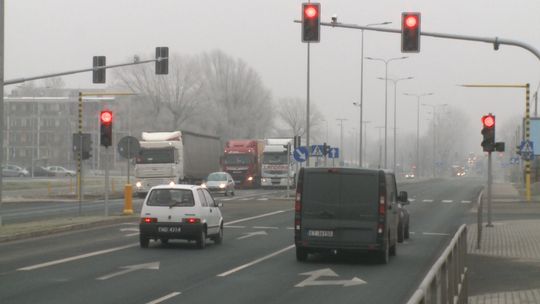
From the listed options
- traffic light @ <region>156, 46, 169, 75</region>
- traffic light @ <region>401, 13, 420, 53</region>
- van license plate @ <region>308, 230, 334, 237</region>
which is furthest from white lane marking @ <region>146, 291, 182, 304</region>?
traffic light @ <region>156, 46, 169, 75</region>

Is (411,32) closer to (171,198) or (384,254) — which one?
(384,254)

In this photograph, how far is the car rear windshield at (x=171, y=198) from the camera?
21.3 metres

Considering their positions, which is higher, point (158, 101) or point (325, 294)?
point (158, 101)

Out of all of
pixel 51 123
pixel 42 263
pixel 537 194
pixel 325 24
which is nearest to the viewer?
pixel 42 263

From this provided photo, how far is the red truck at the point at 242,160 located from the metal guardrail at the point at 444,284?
59.4 meters

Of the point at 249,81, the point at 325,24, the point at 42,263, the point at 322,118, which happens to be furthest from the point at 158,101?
the point at 42,263

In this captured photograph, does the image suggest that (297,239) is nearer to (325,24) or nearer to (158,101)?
(325,24)

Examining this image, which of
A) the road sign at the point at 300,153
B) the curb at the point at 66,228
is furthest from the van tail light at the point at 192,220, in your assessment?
the road sign at the point at 300,153

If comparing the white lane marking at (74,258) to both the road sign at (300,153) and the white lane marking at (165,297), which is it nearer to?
the white lane marking at (165,297)

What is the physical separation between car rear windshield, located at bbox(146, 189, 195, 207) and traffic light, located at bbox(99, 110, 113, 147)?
998 centimetres

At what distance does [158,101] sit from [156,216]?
268 ft

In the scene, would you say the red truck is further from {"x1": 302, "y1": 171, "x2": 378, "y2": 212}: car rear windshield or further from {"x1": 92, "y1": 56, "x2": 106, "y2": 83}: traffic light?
{"x1": 302, "y1": 171, "x2": 378, "y2": 212}: car rear windshield

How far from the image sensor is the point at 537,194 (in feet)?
199

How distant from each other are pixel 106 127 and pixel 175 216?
1111 centimetres
